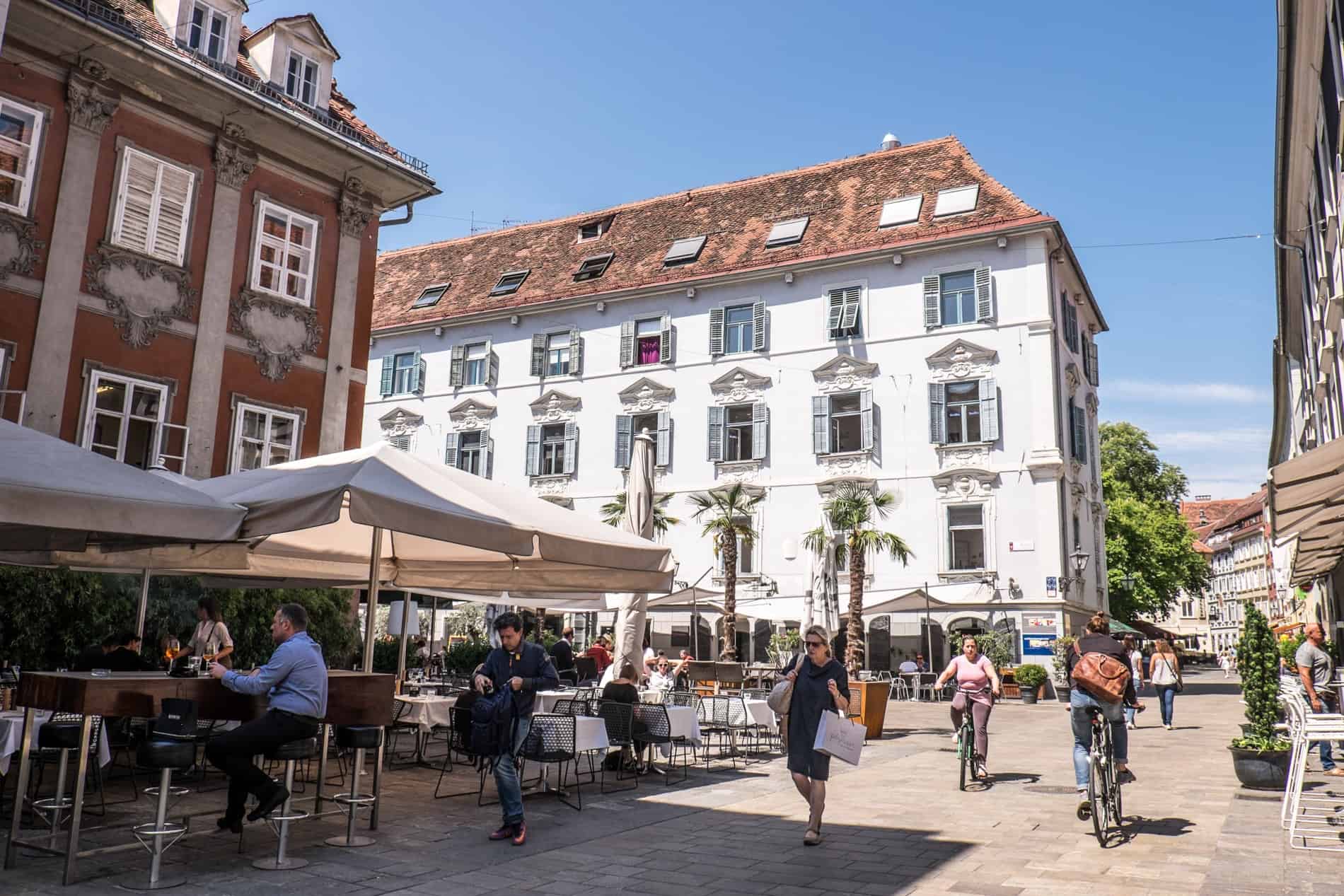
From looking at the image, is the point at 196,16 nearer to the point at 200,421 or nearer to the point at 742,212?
the point at 200,421

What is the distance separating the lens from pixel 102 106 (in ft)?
48.8

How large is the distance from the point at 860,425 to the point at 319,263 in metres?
17.4

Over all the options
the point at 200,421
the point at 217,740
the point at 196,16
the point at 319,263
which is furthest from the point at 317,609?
the point at 217,740

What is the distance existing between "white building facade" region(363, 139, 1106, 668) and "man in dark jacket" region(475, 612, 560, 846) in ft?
55.8

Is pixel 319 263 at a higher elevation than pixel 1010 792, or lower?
higher

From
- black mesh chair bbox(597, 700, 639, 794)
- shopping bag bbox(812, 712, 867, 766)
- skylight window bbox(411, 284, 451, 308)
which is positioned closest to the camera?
shopping bag bbox(812, 712, 867, 766)

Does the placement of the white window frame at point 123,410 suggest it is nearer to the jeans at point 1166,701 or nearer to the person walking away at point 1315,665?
the person walking away at point 1315,665

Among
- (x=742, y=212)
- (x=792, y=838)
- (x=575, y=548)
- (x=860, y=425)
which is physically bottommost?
(x=792, y=838)

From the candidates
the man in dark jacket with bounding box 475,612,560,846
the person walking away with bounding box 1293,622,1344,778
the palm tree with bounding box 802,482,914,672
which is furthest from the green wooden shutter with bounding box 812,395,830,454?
the man in dark jacket with bounding box 475,612,560,846

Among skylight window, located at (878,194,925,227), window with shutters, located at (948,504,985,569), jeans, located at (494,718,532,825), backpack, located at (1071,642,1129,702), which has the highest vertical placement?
skylight window, located at (878,194,925,227)

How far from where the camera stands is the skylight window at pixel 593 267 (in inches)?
1426

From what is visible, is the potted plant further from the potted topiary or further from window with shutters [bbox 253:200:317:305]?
the potted topiary

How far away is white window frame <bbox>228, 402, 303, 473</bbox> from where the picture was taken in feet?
53.5

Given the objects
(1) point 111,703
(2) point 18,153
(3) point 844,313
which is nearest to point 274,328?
(2) point 18,153
